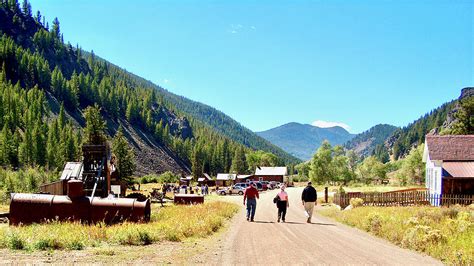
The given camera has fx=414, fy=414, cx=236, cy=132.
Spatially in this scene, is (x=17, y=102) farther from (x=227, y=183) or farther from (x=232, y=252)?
(x=232, y=252)

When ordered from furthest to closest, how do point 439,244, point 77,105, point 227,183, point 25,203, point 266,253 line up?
point 77,105
point 227,183
point 25,203
point 439,244
point 266,253

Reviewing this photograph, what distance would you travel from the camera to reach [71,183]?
20953 mm

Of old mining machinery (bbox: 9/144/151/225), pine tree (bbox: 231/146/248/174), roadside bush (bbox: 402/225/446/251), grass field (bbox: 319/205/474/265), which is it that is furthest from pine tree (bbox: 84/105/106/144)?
pine tree (bbox: 231/146/248/174)

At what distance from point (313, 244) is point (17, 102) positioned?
125257 millimetres

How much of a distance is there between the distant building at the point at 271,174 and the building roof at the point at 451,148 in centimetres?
8133

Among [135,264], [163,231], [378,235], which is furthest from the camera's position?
[378,235]

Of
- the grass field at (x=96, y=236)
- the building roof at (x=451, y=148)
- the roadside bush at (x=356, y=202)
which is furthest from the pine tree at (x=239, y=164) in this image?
the grass field at (x=96, y=236)

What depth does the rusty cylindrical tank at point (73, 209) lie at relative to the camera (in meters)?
20.5

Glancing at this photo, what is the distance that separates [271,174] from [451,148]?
8410 cm

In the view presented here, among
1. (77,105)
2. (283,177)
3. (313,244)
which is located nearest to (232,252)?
(313,244)

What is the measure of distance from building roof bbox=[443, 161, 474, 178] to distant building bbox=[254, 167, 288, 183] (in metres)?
83.5

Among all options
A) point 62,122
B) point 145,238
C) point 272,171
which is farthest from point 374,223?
point 62,122

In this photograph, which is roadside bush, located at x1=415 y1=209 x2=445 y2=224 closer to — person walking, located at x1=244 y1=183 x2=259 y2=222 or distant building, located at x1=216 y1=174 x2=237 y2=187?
person walking, located at x1=244 y1=183 x2=259 y2=222

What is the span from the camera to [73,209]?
20719 mm
